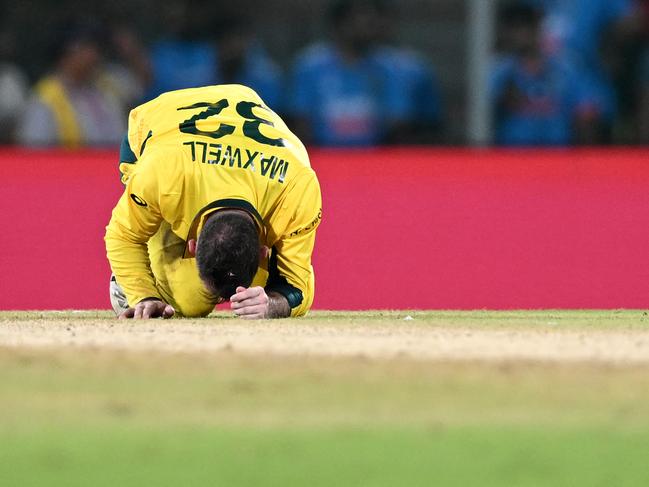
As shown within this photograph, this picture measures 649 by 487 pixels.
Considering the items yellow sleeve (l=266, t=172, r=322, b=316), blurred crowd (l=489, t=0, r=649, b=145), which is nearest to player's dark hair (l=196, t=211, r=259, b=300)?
yellow sleeve (l=266, t=172, r=322, b=316)

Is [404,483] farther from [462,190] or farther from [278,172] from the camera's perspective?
[462,190]

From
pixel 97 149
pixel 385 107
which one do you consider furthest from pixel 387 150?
pixel 97 149

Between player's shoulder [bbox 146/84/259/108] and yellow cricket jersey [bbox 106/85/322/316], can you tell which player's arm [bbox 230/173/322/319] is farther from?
player's shoulder [bbox 146/84/259/108]

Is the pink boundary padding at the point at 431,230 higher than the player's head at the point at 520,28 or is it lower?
lower

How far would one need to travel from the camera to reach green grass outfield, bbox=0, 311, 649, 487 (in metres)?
3.83

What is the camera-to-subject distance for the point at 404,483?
12.1ft

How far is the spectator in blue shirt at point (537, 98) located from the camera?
420 inches

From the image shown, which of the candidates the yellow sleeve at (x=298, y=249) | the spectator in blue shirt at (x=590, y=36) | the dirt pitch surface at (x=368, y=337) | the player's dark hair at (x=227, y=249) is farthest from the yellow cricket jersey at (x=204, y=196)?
the spectator in blue shirt at (x=590, y=36)

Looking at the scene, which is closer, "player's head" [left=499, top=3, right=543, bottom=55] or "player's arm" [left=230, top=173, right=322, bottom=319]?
"player's arm" [left=230, top=173, right=322, bottom=319]

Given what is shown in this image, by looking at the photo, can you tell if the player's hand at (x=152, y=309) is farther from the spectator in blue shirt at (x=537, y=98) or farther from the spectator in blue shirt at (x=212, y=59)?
the spectator in blue shirt at (x=537, y=98)

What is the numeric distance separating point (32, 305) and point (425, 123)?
10.1 ft

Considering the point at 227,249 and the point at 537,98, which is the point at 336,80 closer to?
the point at 537,98

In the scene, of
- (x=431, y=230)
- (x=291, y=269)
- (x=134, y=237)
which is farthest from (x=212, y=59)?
(x=291, y=269)

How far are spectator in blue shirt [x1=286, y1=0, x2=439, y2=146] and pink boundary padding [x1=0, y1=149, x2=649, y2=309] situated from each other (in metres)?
0.23
